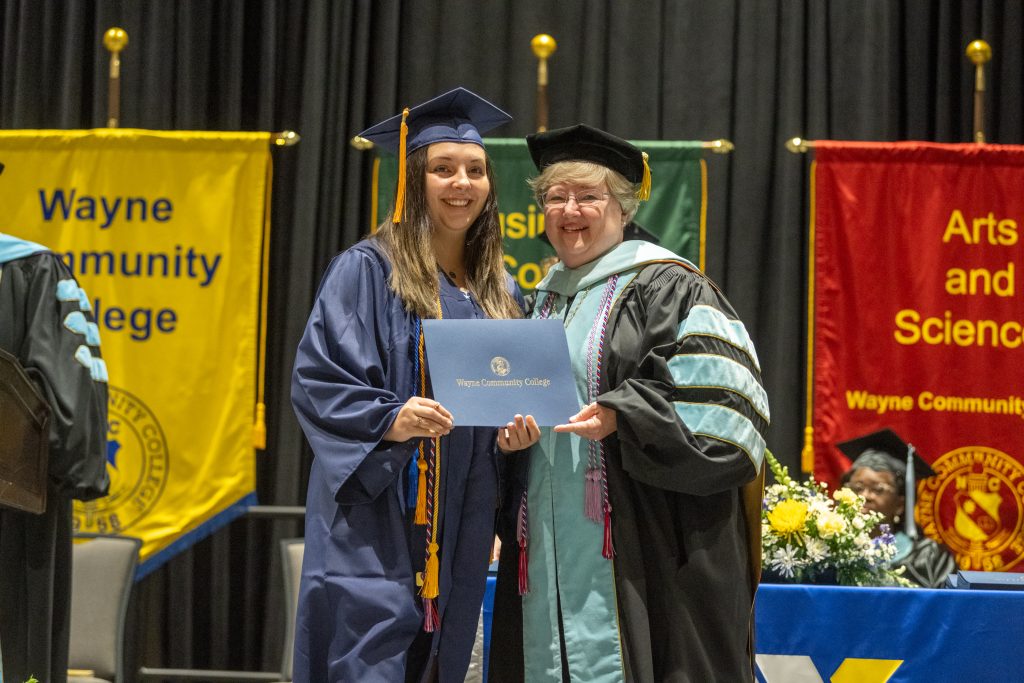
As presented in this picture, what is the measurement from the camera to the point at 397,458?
9.47 ft

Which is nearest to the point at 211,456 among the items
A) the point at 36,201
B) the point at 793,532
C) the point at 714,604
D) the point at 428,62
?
the point at 36,201

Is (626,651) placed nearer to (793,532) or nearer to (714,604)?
(714,604)

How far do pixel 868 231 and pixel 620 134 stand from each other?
4.52ft

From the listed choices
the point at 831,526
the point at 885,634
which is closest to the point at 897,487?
the point at 831,526

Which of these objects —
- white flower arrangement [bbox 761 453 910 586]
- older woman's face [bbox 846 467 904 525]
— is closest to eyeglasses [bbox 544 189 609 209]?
white flower arrangement [bbox 761 453 910 586]

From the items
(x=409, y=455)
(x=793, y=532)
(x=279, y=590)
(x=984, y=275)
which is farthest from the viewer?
(x=279, y=590)

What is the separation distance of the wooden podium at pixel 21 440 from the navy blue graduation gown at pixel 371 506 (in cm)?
85

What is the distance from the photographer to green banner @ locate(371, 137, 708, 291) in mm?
5590

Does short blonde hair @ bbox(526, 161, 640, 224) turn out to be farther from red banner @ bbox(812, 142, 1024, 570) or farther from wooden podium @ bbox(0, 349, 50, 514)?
red banner @ bbox(812, 142, 1024, 570)

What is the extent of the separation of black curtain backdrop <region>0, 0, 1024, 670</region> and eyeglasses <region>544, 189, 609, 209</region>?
313 cm

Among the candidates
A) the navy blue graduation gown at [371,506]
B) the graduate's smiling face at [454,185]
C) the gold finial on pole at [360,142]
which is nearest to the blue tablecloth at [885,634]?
the navy blue graduation gown at [371,506]

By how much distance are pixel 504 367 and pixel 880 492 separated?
292 centimetres

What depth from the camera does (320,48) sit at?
630 cm

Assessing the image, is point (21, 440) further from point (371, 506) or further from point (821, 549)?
point (821, 549)
